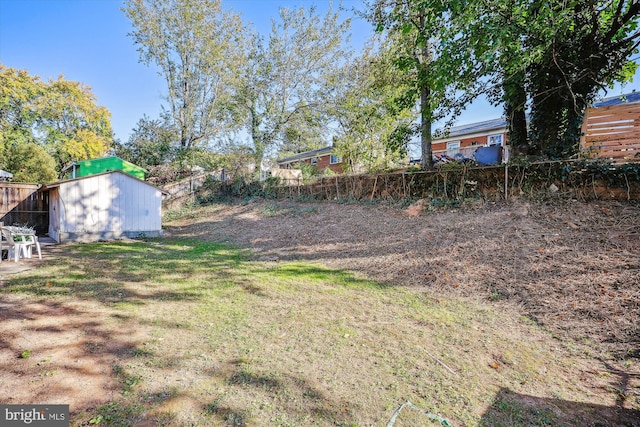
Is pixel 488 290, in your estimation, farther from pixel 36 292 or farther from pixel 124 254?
pixel 124 254

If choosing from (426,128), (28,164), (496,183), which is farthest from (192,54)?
(496,183)

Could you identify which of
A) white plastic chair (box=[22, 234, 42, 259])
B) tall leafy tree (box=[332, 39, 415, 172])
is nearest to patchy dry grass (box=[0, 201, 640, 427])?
white plastic chair (box=[22, 234, 42, 259])

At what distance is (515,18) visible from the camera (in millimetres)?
6738

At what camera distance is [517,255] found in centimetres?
559

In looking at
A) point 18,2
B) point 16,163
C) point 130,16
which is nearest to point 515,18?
point 18,2

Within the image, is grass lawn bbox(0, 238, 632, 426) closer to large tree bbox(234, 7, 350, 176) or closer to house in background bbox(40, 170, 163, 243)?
house in background bbox(40, 170, 163, 243)

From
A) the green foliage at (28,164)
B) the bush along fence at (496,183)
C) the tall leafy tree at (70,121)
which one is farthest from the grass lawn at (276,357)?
the tall leafy tree at (70,121)

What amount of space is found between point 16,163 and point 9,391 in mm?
26636

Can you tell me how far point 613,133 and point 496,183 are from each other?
2.75 meters

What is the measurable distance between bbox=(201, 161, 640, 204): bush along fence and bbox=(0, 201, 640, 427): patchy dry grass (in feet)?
15.1

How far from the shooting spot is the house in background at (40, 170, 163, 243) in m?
10.1

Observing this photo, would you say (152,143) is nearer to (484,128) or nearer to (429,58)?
(429,58)

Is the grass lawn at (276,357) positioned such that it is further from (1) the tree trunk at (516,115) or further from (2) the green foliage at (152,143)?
(2) the green foliage at (152,143)

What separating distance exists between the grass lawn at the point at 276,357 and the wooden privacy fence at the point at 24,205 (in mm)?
8961
